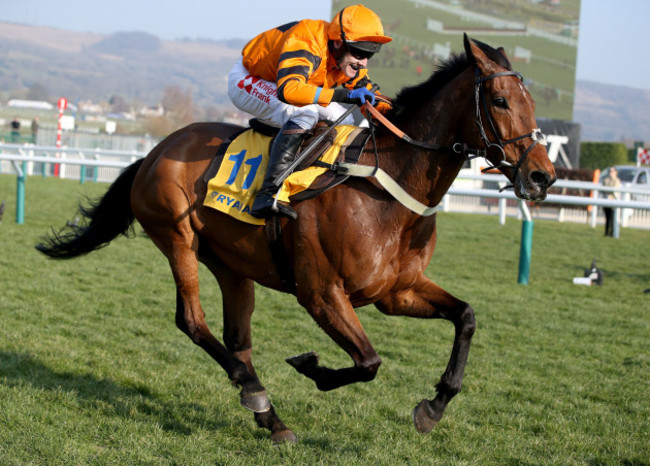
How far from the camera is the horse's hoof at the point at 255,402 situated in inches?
146

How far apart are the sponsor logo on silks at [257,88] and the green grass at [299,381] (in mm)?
1753

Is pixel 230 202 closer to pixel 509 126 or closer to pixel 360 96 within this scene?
pixel 360 96

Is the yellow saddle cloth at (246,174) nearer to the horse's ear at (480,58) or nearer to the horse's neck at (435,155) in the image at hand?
the horse's neck at (435,155)

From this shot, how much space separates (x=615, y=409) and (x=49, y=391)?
3317 millimetres

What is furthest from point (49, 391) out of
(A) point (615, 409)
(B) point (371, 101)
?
(A) point (615, 409)

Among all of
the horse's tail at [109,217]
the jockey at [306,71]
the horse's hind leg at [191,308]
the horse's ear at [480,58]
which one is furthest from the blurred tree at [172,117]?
the horse's ear at [480,58]

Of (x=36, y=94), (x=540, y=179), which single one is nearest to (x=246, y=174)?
(x=540, y=179)

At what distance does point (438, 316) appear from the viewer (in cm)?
381

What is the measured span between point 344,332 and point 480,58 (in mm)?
1406

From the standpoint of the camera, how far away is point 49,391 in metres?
4.22

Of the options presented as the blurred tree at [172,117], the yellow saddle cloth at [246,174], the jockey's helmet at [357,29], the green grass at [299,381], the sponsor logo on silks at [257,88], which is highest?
the blurred tree at [172,117]

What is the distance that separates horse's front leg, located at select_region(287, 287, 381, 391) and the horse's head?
95 cm

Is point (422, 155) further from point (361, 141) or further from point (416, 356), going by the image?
point (416, 356)

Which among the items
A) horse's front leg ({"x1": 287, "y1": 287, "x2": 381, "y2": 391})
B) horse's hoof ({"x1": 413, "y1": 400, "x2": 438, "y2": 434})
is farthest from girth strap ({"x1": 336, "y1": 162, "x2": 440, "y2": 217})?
horse's hoof ({"x1": 413, "y1": 400, "x2": 438, "y2": 434})
